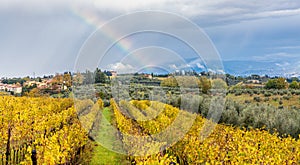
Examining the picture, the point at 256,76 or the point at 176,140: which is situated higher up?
the point at 256,76

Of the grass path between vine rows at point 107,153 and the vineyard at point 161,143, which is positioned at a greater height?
the vineyard at point 161,143

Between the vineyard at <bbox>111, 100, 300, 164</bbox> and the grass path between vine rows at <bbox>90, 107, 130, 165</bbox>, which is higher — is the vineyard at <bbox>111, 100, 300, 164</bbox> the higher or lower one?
the higher one

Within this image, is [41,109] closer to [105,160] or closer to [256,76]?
[105,160]

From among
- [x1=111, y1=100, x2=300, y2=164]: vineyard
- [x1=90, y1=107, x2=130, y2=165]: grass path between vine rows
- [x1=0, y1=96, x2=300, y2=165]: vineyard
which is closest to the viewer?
[x1=111, y1=100, x2=300, y2=164]: vineyard

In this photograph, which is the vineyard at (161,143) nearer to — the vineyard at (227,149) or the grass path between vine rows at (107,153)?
the vineyard at (227,149)

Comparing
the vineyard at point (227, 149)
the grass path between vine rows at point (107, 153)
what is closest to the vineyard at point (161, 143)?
the vineyard at point (227, 149)

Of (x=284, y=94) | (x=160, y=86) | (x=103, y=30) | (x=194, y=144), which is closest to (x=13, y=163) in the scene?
(x=103, y=30)

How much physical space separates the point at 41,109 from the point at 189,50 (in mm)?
11072

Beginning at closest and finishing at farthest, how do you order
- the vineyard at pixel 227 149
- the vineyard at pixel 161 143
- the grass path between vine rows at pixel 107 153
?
the vineyard at pixel 227 149 → the vineyard at pixel 161 143 → the grass path between vine rows at pixel 107 153

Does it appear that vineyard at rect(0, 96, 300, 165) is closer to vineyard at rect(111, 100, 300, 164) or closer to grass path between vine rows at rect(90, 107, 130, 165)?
vineyard at rect(111, 100, 300, 164)

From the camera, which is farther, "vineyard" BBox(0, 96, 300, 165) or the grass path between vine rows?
the grass path between vine rows

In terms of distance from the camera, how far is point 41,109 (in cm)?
1803

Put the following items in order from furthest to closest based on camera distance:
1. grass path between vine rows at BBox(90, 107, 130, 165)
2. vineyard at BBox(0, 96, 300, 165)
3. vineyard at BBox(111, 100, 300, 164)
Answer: grass path between vine rows at BBox(90, 107, 130, 165), vineyard at BBox(0, 96, 300, 165), vineyard at BBox(111, 100, 300, 164)

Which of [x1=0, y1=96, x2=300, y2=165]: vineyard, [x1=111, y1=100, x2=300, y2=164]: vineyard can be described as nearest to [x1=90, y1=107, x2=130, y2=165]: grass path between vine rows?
[x1=0, y1=96, x2=300, y2=165]: vineyard
